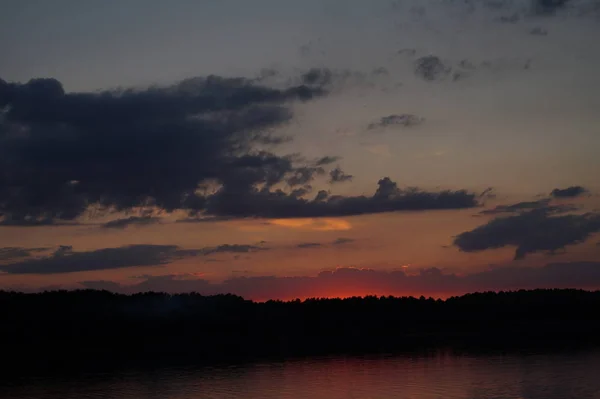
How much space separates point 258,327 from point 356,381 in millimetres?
78486

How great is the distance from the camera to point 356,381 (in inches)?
2158

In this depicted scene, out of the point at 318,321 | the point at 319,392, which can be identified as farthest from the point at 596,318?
the point at 319,392

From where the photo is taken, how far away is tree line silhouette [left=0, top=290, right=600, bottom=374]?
3644 inches

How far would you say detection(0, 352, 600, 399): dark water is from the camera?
47.2 metres

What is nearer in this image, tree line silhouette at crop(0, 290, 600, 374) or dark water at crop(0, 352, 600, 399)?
dark water at crop(0, 352, 600, 399)

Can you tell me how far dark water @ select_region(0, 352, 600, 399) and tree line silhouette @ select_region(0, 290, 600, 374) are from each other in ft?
50.5

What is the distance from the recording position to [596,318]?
147 m

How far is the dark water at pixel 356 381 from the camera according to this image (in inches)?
1856

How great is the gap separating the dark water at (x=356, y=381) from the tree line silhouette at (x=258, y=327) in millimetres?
15380

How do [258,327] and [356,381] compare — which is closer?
[356,381]

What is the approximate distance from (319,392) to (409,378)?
8799 mm

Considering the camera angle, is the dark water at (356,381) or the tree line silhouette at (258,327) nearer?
the dark water at (356,381)

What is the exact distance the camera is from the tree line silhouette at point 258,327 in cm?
9256

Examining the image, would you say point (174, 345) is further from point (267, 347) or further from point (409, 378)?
point (409, 378)
